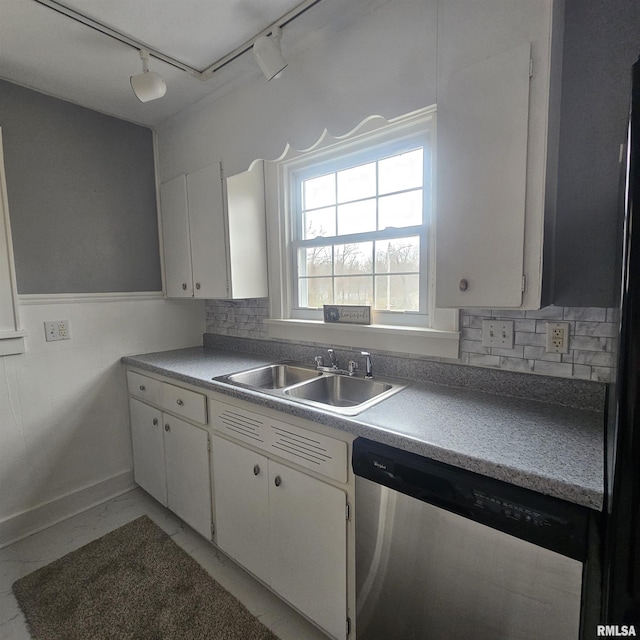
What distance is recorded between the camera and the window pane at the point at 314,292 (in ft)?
7.09

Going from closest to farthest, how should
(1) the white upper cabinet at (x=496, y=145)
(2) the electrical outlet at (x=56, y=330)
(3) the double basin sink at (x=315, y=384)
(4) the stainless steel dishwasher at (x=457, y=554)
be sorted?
(4) the stainless steel dishwasher at (x=457, y=554)
(1) the white upper cabinet at (x=496, y=145)
(3) the double basin sink at (x=315, y=384)
(2) the electrical outlet at (x=56, y=330)

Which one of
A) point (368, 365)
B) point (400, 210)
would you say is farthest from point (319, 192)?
point (368, 365)

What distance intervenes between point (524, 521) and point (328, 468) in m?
0.63

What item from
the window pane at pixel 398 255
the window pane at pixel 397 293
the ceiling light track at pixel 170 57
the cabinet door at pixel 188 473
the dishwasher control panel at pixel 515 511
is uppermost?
the ceiling light track at pixel 170 57

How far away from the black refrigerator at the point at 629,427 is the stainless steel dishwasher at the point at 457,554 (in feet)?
0.45

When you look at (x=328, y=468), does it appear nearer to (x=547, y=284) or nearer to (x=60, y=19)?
(x=547, y=284)

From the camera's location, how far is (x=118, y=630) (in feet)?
4.76

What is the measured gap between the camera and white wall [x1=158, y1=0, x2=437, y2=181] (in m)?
1.31

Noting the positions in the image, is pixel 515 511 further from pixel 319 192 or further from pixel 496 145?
pixel 319 192

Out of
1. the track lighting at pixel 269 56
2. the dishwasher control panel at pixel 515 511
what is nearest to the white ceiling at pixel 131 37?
the track lighting at pixel 269 56

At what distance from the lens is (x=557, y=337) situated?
4.14ft

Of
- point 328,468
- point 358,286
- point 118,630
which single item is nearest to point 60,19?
point 358,286

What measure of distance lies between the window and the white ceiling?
25.2 inches

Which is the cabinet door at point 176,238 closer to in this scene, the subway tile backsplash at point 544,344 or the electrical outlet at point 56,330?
the electrical outlet at point 56,330
